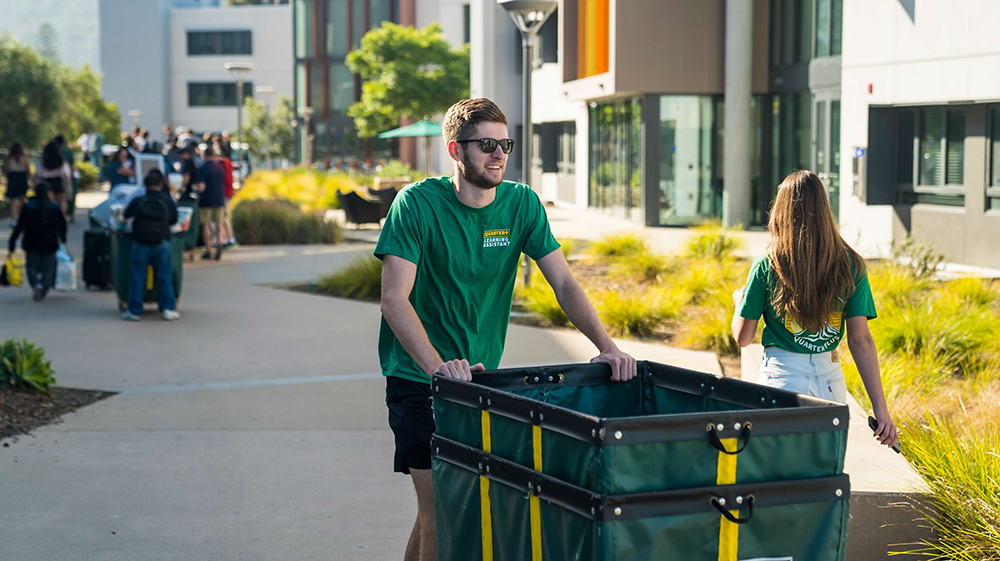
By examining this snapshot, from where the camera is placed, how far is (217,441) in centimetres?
703

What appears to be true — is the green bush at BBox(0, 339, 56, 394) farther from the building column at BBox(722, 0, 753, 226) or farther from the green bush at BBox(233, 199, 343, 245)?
the building column at BBox(722, 0, 753, 226)

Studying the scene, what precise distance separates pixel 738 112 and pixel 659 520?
21.7m

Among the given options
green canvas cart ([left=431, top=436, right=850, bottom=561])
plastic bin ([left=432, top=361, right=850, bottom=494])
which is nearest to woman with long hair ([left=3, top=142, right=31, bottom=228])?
plastic bin ([left=432, top=361, right=850, bottom=494])

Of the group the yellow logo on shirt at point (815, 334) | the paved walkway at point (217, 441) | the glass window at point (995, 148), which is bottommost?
the paved walkway at point (217, 441)

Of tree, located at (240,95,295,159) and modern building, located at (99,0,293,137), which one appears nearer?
tree, located at (240,95,295,159)

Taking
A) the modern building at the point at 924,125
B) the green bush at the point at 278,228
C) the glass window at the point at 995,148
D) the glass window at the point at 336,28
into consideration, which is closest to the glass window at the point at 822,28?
the modern building at the point at 924,125

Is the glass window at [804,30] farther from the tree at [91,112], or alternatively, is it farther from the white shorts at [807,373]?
the tree at [91,112]

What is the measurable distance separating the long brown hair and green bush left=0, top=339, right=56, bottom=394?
5556 millimetres

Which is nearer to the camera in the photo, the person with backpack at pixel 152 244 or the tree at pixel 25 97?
the person with backpack at pixel 152 244

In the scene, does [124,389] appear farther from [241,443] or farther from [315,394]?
[241,443]

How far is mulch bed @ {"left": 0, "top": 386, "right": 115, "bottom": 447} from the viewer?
7.18m

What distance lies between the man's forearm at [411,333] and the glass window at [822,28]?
19163mm

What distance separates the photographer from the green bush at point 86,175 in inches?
1577

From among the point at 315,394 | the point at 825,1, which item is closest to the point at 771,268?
the point at 315,394
